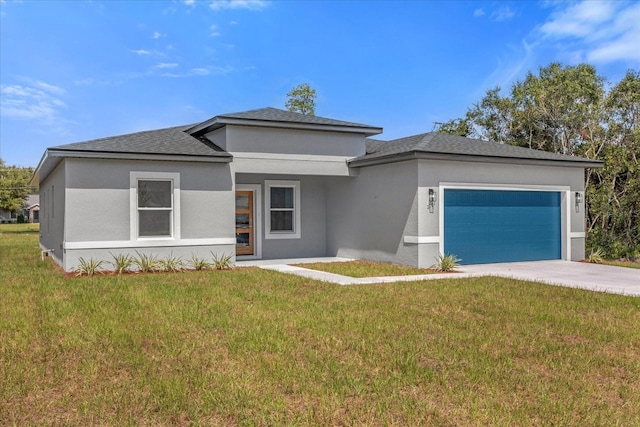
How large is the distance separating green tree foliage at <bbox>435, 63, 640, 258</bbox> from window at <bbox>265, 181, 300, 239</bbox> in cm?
1160

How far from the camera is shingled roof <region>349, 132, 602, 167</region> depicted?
14195 mm

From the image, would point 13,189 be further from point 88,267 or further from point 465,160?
point 465,160

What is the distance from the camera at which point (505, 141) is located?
28.4m

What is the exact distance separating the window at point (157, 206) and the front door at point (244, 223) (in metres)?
2.95

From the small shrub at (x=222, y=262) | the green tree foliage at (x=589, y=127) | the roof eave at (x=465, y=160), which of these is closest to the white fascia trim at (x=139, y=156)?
the small shrub at (x=222, y=262)

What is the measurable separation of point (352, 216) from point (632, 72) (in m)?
15.8

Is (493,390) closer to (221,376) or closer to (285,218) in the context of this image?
(221,376)

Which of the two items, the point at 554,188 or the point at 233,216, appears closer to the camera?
the point at 233,216

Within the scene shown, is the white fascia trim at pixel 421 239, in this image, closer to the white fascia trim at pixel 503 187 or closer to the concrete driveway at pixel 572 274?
the concrete driveway at pixel 572 274

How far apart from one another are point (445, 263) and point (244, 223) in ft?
22.7

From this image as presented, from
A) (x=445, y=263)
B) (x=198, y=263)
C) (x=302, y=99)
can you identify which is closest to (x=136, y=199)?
(x=198, y=263)

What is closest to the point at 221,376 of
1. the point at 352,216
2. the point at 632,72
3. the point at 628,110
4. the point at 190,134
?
the point at 352,216

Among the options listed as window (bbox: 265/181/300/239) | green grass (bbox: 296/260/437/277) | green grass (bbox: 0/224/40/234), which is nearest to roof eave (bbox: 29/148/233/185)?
window (bbox: 265/181/300/239)

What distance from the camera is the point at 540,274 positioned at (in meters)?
13.1
